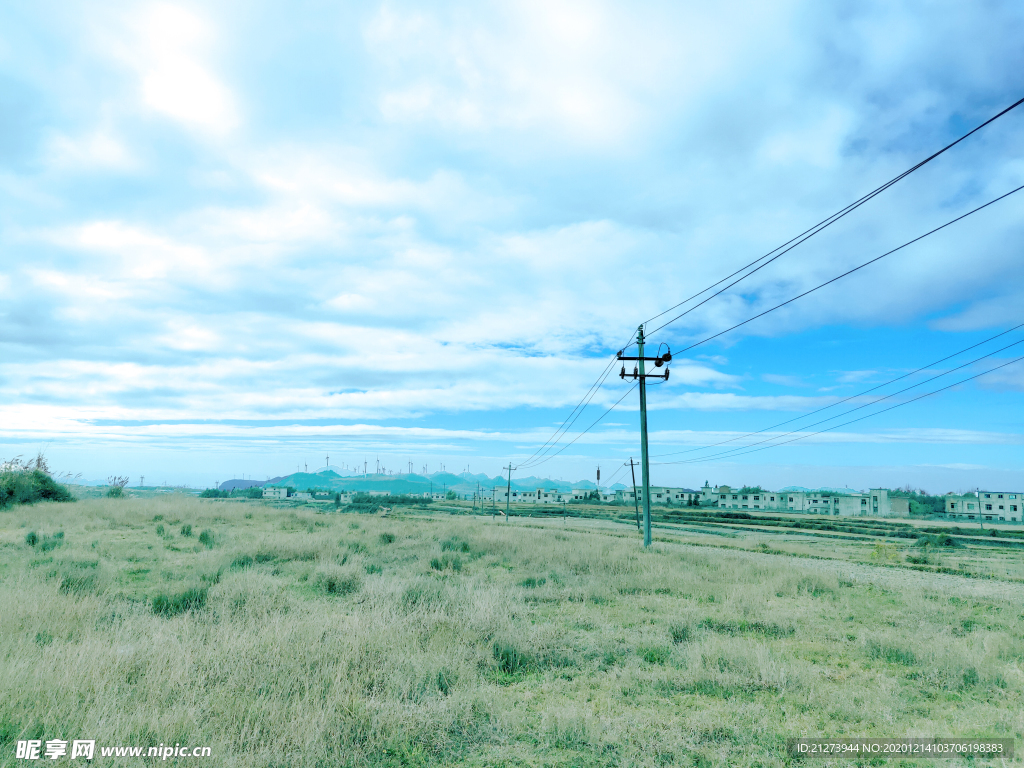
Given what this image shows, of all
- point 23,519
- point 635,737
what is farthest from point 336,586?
point 23,519

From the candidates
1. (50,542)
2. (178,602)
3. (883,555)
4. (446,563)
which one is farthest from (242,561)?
(883,555)

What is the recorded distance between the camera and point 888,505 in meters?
143

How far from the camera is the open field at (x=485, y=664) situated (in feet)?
17.6

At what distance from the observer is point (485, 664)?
7.84 meters

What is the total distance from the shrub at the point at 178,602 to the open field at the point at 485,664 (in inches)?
2.3

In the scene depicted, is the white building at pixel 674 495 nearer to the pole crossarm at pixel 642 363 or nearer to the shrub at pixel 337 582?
the pole crossarm at pixel 642 363

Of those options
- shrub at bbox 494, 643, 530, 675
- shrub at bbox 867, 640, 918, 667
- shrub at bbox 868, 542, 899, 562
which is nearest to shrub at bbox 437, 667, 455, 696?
shrub at bbox 494, 643, 530, 675

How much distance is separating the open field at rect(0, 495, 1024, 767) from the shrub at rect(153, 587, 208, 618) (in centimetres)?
6

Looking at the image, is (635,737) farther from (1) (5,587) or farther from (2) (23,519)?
(2) (23,519)

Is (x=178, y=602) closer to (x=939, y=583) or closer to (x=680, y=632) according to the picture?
(x=680, y=632)

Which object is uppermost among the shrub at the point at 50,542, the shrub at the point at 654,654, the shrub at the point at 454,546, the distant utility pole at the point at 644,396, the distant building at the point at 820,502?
the distant utility pole at the point at 644,396

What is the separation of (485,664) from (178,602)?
6574mm

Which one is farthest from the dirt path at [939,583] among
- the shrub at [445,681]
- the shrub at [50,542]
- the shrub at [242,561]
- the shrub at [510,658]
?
the shrub at [50,542]

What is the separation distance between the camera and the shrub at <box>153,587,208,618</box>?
10062 mm
